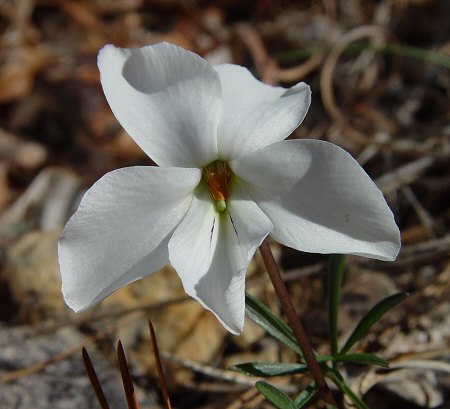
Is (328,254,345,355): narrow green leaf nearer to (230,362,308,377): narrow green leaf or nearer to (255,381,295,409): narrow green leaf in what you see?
(230,362,308,377): narrow green leaf

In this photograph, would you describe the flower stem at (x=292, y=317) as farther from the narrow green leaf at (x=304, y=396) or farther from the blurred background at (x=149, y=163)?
the blurred background at (x=149, y=163)

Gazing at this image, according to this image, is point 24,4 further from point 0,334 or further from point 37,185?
point 0,334

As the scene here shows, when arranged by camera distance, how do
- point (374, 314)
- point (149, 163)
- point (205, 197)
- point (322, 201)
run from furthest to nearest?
1. point (149, 163)
2. point (374, 314)
3. point (205, 197)
4. point (322, 201)

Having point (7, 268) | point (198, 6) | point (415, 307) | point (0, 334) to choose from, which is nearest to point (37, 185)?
point (7, 268)

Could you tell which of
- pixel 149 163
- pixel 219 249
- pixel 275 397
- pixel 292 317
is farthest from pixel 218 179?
pixel 149 163

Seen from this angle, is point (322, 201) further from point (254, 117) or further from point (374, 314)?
point (374, 314)

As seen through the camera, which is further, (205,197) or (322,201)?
(205,197)

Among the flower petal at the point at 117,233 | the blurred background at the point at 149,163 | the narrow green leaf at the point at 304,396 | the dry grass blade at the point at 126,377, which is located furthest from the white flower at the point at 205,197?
the blurred background at the point at 149,163
